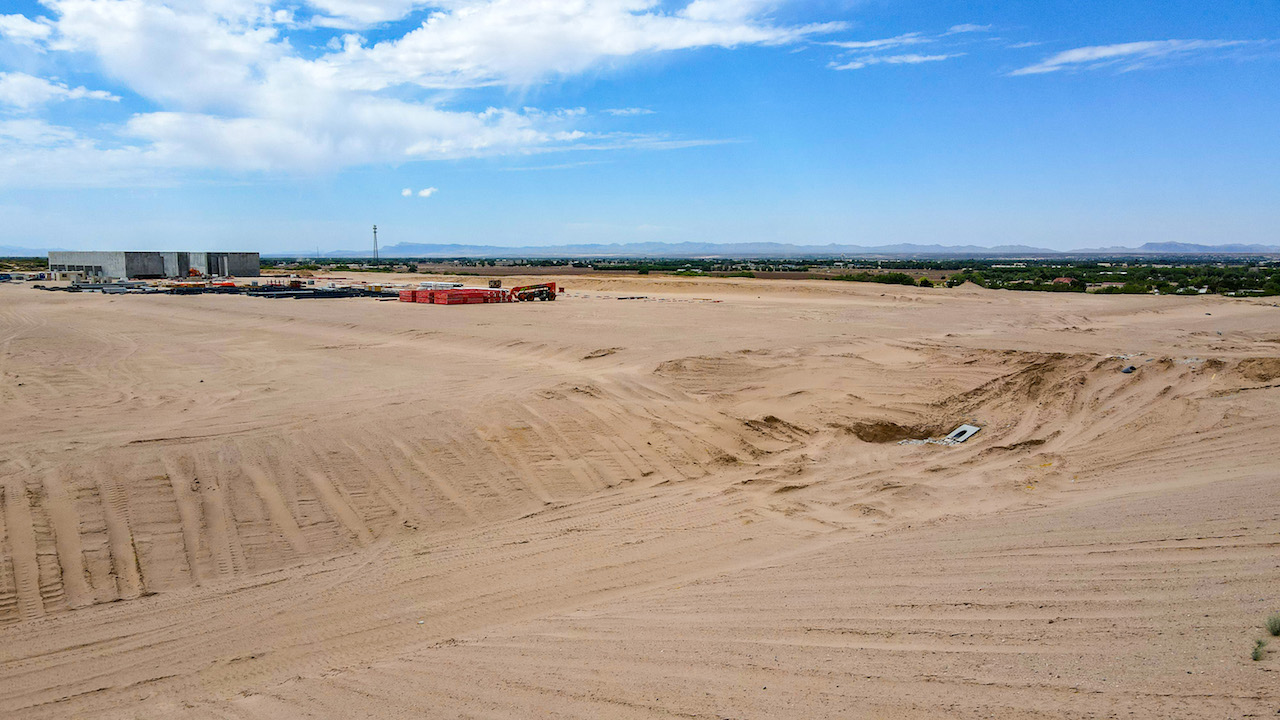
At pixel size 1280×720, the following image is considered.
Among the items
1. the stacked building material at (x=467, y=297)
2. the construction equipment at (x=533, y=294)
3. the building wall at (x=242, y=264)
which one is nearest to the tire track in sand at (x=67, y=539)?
the stacked building material at (x=467, y=297)

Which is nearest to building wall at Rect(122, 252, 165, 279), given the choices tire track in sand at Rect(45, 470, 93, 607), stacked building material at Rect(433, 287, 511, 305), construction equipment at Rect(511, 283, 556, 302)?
stacked building material at Rect(433, 287, 511, 305)

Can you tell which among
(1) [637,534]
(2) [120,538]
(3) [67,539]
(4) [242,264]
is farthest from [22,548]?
(4) [242,264]

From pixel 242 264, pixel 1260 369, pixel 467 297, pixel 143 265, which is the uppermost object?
pixel 242 264

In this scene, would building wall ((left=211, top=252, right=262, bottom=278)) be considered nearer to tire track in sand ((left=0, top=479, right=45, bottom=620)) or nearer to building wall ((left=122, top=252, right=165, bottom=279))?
building wall ((left=122, top=252, right=165, bottom=279))

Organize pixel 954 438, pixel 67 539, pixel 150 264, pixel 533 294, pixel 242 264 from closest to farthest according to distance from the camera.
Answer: pixel 67 539
pixel 954 438
pixel 533 294
pixel 150 264
pixel 242 264

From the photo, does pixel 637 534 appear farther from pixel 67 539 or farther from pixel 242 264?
pixel 242 264

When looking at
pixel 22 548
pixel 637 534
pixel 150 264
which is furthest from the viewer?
pixel 150 264
